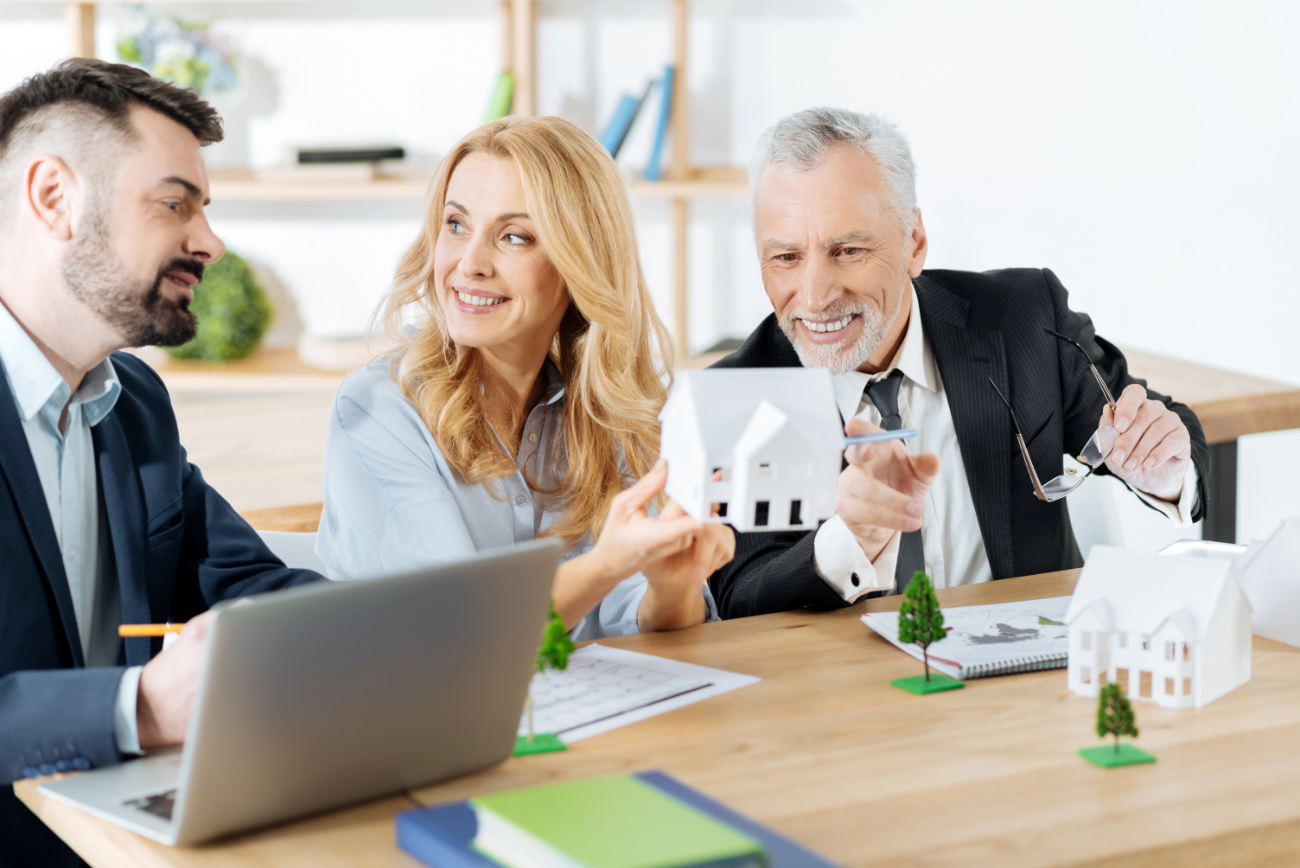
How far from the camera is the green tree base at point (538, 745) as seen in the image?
1.17 m

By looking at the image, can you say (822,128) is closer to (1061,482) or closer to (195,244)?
(1061,482)

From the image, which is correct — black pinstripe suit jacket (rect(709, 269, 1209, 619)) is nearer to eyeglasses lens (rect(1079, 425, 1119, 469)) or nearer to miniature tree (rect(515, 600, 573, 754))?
eyeglasses lens (rect(1079, 425, 1119, 469))

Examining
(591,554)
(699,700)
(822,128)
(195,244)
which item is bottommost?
(699,700)

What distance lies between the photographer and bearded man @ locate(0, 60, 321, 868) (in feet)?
4.52

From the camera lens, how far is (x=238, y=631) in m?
0.89

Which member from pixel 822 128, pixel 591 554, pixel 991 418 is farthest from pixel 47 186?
pixel 991 418

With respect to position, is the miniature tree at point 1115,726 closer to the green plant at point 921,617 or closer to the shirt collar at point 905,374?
the green plant at point 921,617

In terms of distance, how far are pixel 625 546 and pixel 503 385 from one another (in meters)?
0.63

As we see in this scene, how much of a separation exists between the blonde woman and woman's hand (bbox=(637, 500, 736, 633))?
4.5 inches

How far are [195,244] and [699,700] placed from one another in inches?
31.9

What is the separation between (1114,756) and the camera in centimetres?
114

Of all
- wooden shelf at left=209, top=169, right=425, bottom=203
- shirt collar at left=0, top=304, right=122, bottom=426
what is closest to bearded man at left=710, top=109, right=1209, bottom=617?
shirt collar at left=0, top=304, right=122, bottom=426

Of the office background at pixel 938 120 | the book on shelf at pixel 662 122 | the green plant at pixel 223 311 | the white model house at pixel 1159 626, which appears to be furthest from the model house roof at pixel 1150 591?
the green plant at pixel 223 311

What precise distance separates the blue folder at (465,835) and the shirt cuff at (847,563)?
61 centimetres
